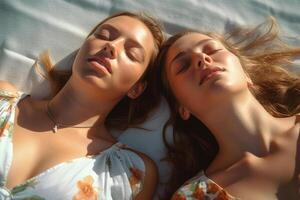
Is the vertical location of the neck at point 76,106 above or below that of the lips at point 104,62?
below

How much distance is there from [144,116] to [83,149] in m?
0.36

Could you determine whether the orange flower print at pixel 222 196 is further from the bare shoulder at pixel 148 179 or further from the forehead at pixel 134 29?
the forehead at pixel 134 29

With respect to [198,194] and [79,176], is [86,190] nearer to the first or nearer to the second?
[79,176]

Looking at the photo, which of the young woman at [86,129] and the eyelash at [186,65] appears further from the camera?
the eyelash at [186,65]

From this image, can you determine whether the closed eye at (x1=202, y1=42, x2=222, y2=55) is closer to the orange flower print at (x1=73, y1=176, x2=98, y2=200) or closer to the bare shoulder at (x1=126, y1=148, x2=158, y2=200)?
the bare shoulder at (x1=126, y1=148, x2=158, y2=200)

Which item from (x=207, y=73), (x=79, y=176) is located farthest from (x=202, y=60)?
(x=79, y=176)

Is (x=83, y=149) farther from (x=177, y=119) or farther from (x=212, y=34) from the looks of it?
(x=212, y=34)

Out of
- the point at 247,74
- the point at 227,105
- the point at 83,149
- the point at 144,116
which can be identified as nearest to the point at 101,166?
the point at 83,149

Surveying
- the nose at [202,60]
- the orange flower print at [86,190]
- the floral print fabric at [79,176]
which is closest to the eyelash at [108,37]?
the nose at [202,60]

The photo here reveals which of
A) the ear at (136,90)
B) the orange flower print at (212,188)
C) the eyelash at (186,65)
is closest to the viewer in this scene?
the orange flower print at (212,188)

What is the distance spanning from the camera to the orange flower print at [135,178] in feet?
5.87

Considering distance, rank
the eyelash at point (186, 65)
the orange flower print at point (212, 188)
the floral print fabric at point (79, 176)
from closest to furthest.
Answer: the floral print fabric at point (79, 176), the orange flower print at point (212, 188), the eyelash at point (186, 65)

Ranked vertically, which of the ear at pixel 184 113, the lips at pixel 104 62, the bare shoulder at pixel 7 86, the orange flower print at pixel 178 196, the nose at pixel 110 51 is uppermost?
the nose at pixel 110 51

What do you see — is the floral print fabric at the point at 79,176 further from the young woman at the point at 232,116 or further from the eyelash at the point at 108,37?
the eyelash at the point at 108,37
